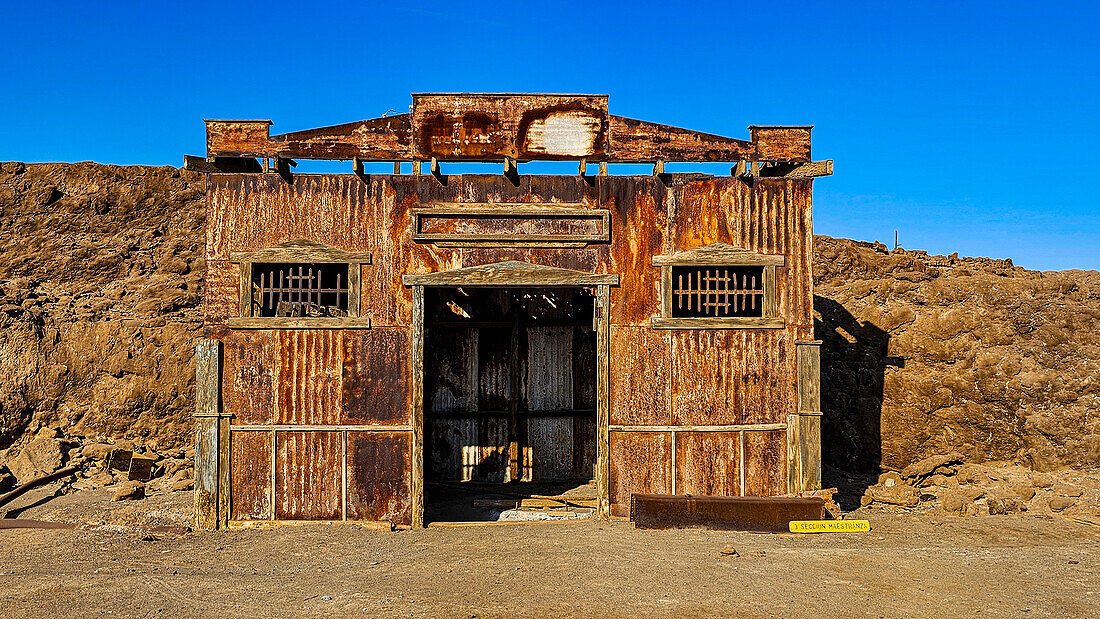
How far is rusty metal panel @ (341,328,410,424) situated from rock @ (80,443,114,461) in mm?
7712

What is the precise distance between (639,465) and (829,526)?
2.70 meters

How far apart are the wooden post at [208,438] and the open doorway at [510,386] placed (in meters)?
4.76

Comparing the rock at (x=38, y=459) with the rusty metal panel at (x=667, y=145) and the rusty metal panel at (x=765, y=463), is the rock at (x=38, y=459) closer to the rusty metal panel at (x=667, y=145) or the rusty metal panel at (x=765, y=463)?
the rusty metal panel at (x=667, y=145)

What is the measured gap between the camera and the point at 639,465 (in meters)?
10.1

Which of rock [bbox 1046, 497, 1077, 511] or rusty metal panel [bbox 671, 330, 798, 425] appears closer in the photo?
rusty metal panel [bbox 671, 330, 798, 425]

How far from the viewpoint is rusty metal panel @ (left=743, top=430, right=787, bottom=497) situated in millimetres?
10195

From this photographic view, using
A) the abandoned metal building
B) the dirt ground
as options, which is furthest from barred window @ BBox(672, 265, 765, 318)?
the dirt ground

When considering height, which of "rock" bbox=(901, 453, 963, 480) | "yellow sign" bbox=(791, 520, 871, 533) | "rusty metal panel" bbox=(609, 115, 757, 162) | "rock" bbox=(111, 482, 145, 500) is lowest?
"rock" bbox=(111, 482, 145, 500)

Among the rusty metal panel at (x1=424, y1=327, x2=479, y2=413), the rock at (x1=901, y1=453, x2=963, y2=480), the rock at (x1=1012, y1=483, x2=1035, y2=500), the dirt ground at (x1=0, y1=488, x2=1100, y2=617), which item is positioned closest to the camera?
the dirt ground at (x1=0, y1=488, x2=1100, y2=617)

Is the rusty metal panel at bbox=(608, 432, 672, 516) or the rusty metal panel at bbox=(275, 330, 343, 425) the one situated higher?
the rusty metal panel at bbox=(275, 330, 343, 425)

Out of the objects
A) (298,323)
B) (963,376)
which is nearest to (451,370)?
(298,323)

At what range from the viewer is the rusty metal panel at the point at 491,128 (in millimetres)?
10031

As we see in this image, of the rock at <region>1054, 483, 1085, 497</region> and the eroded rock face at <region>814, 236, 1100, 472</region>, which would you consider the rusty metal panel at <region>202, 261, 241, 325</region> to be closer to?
the eroded rock face at <region>814, 236, 1100, 472</region>

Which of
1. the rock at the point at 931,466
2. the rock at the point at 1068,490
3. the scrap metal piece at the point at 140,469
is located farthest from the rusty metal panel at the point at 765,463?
the scrap metal piece at the point at 140,469
